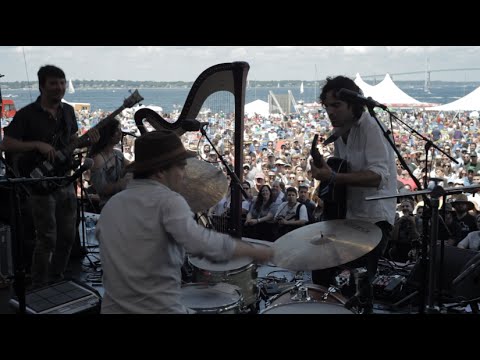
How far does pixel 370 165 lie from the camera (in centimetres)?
296

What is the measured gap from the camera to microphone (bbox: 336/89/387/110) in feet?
9.45

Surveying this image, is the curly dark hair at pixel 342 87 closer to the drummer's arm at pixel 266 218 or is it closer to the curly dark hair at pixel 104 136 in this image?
the curly dark hair at pixel 104 136

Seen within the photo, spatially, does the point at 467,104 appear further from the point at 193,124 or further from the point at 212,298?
the point at 212,298

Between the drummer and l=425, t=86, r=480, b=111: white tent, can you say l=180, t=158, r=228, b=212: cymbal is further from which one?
l=425, t=86, r=480, b=111: white tent

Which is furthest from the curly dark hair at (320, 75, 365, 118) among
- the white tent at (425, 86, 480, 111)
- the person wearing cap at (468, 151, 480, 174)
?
the white tent at (425, 86, 480, 111)

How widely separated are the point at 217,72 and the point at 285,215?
3.15 metres

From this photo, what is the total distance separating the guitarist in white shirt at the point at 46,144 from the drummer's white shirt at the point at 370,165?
6.94ft

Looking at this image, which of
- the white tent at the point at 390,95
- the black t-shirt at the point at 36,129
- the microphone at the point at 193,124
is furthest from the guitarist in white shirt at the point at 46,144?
the white tent at the point at 390,95

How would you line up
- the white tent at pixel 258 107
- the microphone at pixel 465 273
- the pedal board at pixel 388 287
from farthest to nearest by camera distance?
the white tent at pixel 258 107 → the pedal board at pixel 388 287 → the microphone at pixel 465 273

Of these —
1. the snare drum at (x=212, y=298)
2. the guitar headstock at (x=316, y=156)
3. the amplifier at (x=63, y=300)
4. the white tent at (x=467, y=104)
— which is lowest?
the amplifier at (x=63, y=300)

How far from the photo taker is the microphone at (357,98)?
2.88 m

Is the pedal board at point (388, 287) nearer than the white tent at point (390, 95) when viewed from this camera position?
Yes
